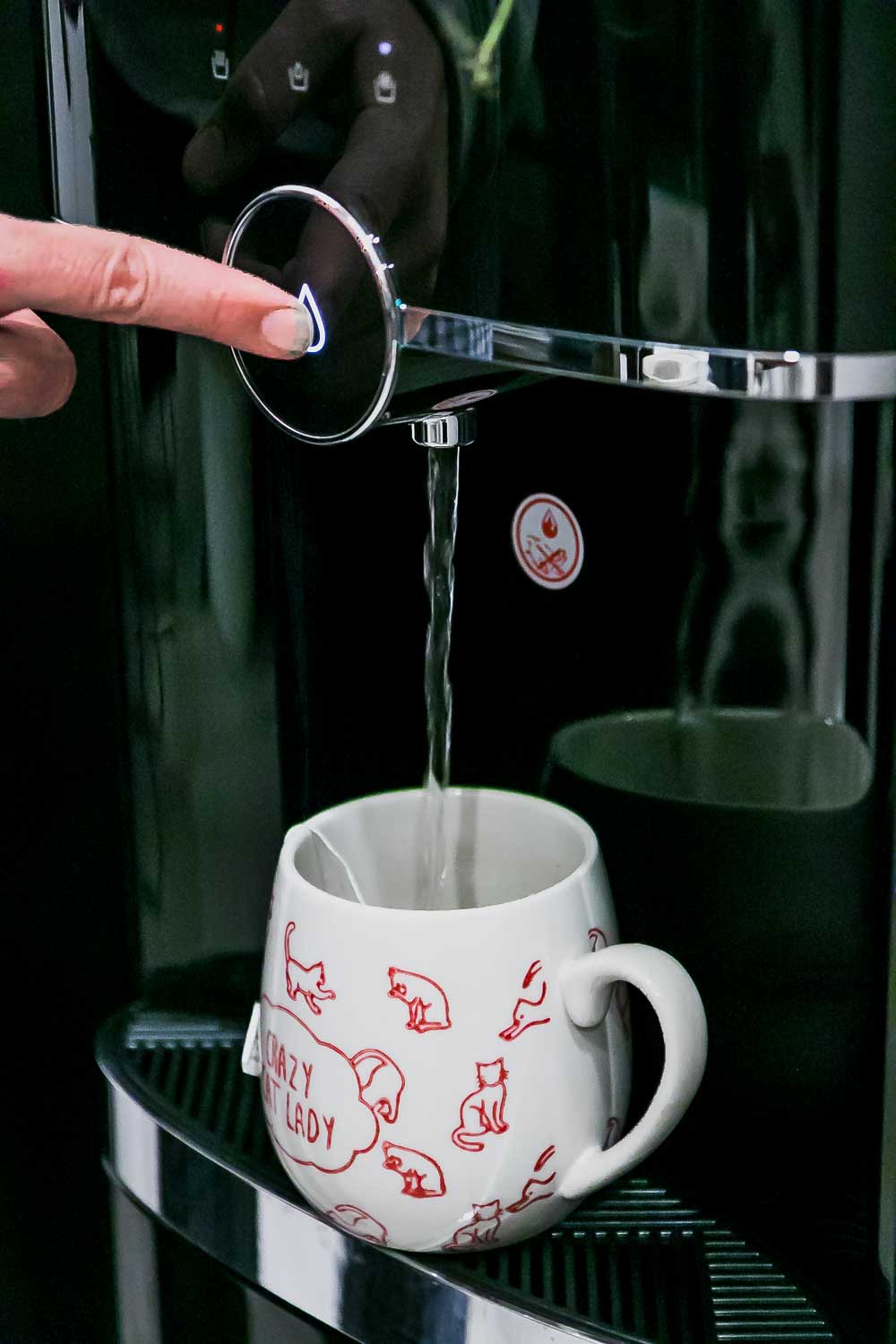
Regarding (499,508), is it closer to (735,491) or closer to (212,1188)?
(735,491)

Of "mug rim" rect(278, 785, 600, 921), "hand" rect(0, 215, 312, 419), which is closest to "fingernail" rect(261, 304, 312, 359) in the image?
"hand" rect(0, 215, 312, 419)

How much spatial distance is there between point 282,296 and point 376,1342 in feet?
0.73

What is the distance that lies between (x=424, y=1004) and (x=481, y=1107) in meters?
0.02

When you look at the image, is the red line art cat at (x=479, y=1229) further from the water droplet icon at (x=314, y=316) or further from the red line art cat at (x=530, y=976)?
the water droplet icon at (x=314, y=316)

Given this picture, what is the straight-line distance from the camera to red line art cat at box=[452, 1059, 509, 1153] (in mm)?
324

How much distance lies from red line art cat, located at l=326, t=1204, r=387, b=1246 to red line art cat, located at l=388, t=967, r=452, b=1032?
0.16 feet

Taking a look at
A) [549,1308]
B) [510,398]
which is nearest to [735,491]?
[510,398]

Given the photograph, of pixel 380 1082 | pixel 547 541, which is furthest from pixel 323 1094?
pixel 547 541

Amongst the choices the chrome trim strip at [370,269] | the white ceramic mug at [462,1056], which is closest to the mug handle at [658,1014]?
the white ceramic mug at [462,1056]

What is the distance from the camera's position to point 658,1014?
329mm

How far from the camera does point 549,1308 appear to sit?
0.33 meters

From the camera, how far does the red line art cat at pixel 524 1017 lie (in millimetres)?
325

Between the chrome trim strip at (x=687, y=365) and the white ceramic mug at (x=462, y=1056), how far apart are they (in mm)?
113

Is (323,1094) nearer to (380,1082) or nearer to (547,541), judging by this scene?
(380,1082)
